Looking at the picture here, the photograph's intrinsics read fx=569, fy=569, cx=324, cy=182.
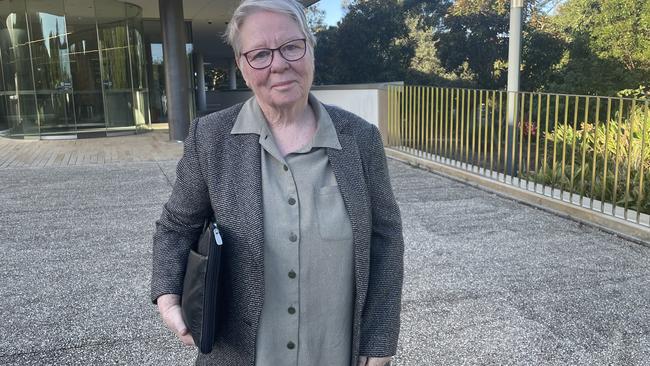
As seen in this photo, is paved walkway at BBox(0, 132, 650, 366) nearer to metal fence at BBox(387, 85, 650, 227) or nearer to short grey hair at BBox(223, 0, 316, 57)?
metal fence at BBox(387, 85, 650, 227)

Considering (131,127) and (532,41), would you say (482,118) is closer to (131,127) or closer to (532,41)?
(131,127)

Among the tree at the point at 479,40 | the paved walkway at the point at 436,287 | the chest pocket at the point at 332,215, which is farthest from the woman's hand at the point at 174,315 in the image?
the tree at the point at 479,40

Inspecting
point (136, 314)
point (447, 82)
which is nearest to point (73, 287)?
point (136, 314)

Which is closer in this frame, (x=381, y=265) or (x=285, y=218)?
(x=285, y=218)

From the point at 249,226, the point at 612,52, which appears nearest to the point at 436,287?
the point at 249,226

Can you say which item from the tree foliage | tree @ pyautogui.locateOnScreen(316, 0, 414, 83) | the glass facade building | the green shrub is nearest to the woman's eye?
the green shrub

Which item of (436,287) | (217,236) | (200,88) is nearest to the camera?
(217,236)

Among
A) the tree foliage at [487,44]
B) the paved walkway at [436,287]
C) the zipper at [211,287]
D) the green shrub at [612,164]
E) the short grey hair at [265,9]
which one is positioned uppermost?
the tree foliage at [487,44]

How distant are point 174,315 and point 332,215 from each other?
0.56 m

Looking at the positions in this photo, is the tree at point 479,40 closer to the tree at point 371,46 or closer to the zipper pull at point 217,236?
the tree at point 371,46

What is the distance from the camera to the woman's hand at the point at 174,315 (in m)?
1.68

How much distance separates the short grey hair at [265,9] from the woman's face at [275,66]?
1cm

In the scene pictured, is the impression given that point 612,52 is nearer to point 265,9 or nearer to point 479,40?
point 479,40

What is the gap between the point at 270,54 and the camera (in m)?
1.62
